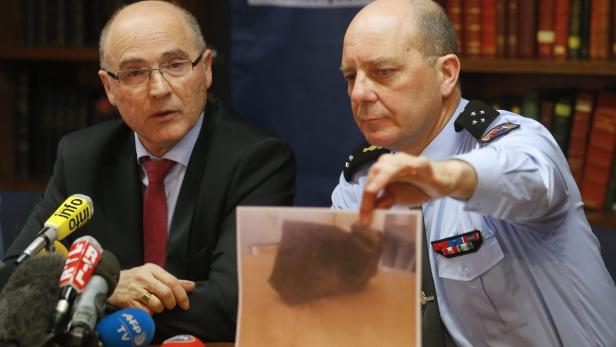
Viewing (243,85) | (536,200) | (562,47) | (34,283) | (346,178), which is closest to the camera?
(34,283)

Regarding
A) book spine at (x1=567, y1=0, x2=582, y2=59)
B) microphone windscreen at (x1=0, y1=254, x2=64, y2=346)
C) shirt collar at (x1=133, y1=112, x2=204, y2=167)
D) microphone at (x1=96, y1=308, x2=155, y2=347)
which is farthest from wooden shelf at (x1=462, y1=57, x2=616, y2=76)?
microphone windscreen at (x1=0, y1=254, x2=64, y2=346)

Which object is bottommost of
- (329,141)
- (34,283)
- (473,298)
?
(329,141)

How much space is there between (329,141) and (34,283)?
6.56 ft

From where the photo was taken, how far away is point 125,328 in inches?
61.8

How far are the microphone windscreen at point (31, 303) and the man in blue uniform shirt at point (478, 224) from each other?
0.68m

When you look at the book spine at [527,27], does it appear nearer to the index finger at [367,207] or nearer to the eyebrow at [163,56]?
the eyebrow at [163,56]

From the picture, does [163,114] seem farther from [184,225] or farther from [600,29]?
[600,29]

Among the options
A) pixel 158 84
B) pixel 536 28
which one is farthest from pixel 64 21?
pixel 536 28

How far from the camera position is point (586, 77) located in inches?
136

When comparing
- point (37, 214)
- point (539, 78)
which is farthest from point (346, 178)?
point (539, 78)

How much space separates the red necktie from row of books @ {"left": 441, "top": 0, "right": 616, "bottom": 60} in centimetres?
131

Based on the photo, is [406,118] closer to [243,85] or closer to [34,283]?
[34,283]

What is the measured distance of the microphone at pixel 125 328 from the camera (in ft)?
5.09

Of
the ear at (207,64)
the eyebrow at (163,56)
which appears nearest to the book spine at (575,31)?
the ear at (207,64)
